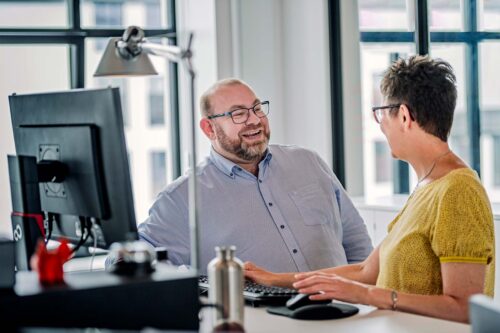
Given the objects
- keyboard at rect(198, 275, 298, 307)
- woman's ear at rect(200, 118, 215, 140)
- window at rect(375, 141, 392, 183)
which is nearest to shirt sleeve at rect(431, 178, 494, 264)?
keyboard at rect(198, 275, 298, 307)

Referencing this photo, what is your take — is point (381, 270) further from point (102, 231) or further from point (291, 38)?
point (291, 38)

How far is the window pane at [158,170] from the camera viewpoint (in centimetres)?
598

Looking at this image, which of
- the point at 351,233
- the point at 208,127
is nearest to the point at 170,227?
the point at 208,127

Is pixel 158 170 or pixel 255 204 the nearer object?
pixel 255 204

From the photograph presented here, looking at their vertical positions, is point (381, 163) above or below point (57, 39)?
below

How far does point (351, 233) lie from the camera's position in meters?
3.34

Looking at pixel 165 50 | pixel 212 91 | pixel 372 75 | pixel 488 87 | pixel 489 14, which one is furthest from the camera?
pixel 372 75

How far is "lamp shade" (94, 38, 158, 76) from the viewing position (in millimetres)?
2436

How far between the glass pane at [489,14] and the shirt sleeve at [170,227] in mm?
2447

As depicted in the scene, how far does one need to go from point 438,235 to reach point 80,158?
94cm

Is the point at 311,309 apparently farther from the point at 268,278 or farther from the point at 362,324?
the point at 268,278

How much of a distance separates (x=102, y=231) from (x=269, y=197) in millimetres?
996

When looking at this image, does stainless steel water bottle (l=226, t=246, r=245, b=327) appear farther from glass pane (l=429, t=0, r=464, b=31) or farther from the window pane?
the window pane

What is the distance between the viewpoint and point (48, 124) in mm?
2449
